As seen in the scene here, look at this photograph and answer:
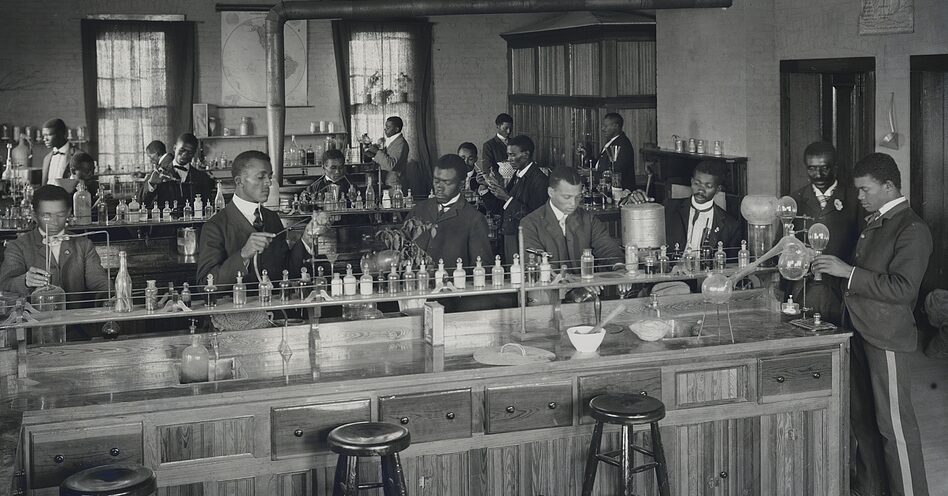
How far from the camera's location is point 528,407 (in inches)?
202

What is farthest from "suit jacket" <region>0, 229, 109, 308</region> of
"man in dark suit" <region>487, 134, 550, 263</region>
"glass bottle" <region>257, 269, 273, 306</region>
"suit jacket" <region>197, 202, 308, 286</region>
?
"man in dark suit" <region>487, 134, 550, 263</region>

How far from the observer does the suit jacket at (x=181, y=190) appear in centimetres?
981

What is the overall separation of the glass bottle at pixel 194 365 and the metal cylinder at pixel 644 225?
2.29 meters

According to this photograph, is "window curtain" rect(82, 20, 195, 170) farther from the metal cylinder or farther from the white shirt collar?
the white shirt collar

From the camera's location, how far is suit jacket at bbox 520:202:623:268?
657 centimetres

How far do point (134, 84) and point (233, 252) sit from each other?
8785 millimetres

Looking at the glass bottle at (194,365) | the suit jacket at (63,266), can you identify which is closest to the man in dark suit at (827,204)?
the glass bottle at (194,365)

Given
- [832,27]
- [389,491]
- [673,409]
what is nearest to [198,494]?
[389,491]

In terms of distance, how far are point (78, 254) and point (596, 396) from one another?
2.99 metres

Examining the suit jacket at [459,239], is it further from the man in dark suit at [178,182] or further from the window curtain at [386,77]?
the window curtain at [386,77]

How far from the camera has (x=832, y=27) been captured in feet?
29.1

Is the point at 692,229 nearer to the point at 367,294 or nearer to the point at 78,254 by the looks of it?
the point at 367,294

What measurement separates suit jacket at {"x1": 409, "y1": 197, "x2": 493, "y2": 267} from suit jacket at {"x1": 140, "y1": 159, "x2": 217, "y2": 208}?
3487mm

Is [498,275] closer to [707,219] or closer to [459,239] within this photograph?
[459,239]
